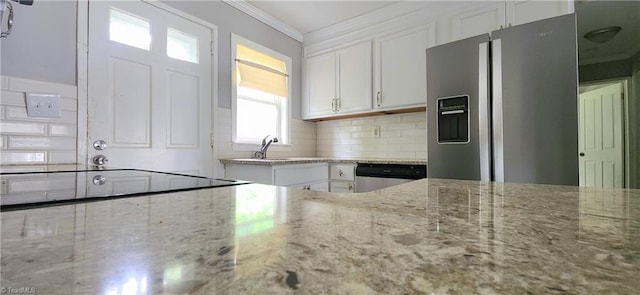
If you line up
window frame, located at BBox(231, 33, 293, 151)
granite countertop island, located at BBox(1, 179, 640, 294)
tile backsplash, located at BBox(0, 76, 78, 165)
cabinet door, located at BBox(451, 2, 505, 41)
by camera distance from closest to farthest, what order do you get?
granite countertop island, located at BBox(1, 179, 640, 294) → tile backsplash, located at BBox(0, 76, 78, 165) → cabinet door, located at BBox(451, 2, 505, 41) → window frame, located at BBox(231, 33, 293, 151)

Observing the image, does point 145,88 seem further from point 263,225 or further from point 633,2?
point 633,2

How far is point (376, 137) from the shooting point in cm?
297

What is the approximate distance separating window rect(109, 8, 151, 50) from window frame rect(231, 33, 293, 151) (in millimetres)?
698

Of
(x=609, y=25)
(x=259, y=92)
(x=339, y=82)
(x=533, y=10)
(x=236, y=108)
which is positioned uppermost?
(x=609, y=25)

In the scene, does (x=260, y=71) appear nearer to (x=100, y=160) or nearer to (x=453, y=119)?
(x=100, y=160)

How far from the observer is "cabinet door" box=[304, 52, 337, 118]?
298 cm

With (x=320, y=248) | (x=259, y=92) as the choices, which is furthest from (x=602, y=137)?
(x=320, y=248)

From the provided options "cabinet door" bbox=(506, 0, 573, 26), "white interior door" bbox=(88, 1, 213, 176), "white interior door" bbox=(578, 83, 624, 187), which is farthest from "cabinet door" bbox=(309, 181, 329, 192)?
"white interior door" bbox=(578, 83, 624, 187)

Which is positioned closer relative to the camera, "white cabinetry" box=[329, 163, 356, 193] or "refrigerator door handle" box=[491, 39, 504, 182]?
"refrigerator door handle" box=[491, 39, 504, 182]

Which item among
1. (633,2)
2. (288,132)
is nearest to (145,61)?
(288,132)

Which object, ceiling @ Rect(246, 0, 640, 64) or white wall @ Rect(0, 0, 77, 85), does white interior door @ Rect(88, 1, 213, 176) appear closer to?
white wall @ Rect(0, 0, 77, 85)

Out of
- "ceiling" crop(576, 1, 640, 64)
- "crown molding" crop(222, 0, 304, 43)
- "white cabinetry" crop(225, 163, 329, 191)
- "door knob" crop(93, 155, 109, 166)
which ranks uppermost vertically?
"crown molding" crop(222, 0, 304, 43)

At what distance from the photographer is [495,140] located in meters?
1.69

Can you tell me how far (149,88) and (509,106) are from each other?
2347 millimetres
